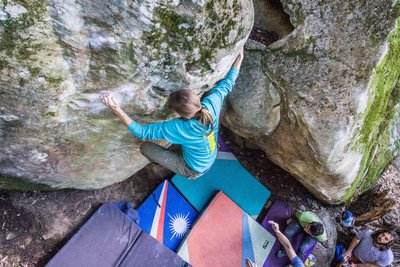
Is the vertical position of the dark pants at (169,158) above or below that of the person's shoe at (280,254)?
above

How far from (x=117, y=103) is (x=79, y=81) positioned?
45cm

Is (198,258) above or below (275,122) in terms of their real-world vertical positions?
below

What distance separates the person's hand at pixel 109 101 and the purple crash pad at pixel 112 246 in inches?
86.0

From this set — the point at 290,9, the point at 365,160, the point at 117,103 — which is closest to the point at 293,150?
the point at 365,160

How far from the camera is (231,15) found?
381cm

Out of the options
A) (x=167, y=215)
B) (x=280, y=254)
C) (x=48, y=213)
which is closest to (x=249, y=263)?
(x=280, y=254)

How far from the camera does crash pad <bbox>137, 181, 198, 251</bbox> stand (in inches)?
239

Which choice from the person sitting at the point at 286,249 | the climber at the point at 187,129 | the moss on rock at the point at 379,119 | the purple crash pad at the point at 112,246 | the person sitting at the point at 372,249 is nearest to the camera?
the climber at the point at 187,129

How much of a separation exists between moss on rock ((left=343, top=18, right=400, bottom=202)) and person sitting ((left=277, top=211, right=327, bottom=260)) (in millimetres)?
917

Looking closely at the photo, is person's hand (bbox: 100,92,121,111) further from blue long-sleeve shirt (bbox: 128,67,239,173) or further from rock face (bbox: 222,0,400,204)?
rock face (bbox: 222,0,400,204)

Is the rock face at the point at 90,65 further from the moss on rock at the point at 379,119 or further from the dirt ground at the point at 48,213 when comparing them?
the moss on rock at the point at 379,119

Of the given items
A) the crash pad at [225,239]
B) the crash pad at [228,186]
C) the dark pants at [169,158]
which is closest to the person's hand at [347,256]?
the crash pad at [225,239]

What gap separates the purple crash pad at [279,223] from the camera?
673 centimetres

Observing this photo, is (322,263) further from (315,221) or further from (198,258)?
(198,258)
